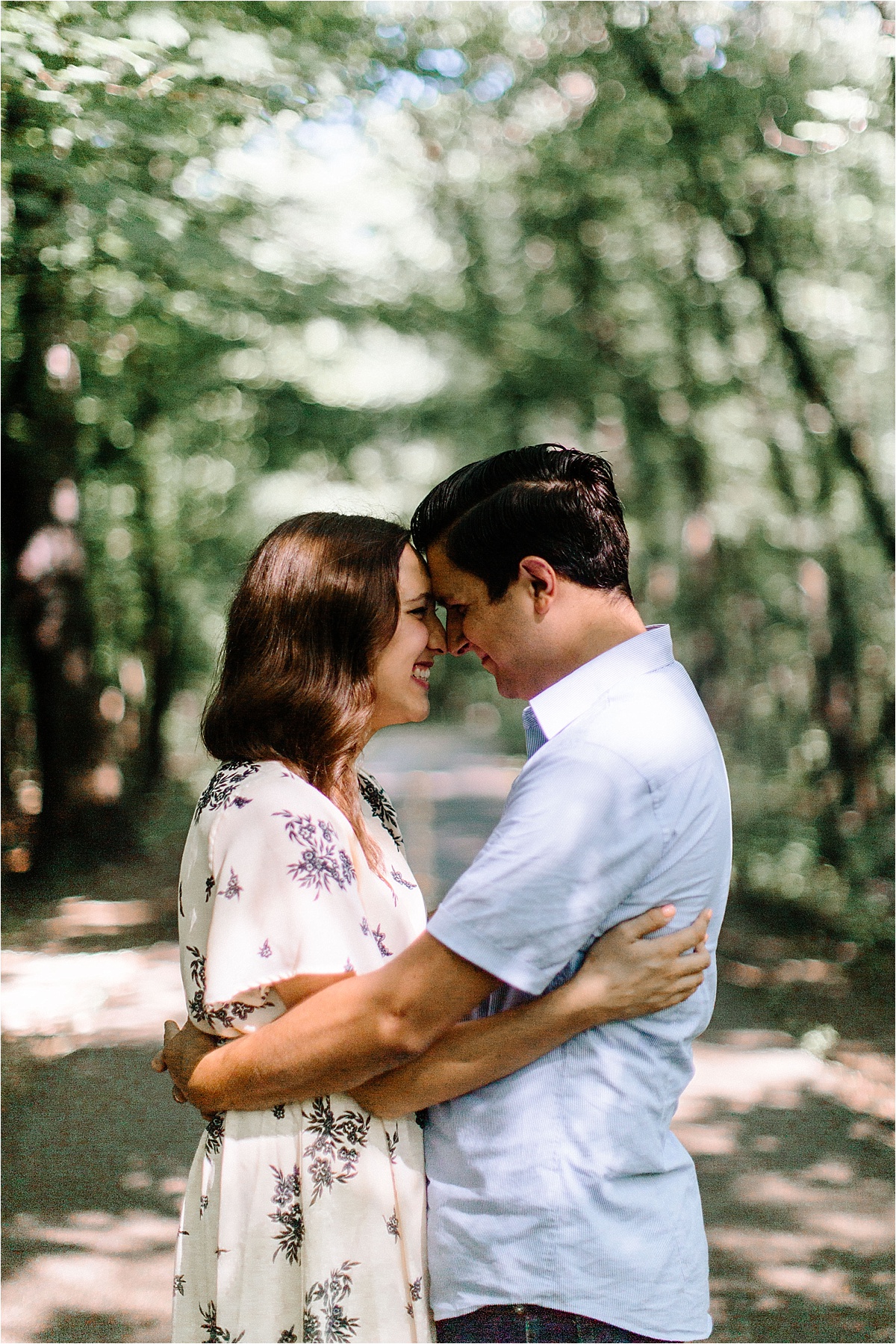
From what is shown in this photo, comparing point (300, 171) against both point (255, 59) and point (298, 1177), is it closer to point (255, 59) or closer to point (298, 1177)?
point (255, 59)

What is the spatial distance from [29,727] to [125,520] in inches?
150

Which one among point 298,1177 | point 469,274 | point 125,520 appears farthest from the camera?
point 125,520

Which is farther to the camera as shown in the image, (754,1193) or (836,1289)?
(754,1193)

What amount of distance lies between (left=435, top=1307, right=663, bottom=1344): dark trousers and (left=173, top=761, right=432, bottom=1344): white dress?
14cm

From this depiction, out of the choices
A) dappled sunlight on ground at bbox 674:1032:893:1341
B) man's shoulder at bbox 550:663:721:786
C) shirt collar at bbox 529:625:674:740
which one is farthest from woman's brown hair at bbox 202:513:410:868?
dappled sunlight on ground at bbox 674:1032:893:1341

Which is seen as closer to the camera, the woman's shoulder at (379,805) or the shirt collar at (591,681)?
the shirt collar at (591,681)

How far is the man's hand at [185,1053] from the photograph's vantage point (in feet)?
6.81

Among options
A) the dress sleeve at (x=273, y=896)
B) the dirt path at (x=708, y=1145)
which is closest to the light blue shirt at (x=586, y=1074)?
the dress sleeve at (x=273, y=896)

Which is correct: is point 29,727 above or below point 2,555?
below

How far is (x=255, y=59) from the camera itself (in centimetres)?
738

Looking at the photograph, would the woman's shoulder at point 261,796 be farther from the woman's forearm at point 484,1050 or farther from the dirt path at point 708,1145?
the dirt path at point 708,1145

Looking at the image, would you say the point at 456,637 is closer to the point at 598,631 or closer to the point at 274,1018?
the point at 598,631

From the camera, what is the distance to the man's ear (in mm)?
2193

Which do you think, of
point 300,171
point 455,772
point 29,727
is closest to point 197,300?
point 300,171
